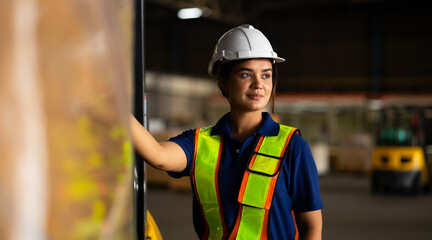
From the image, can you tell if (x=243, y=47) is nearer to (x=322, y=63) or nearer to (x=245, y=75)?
(x=245, y=75)

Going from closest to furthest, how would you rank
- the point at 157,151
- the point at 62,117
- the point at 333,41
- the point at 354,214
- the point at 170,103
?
the point at 62,117 < the point at 157,151 < the point at 354,214 < the point at 170,103 < the point at 333,41

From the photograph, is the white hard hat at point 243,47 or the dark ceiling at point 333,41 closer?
the white hard hat at point 243,47

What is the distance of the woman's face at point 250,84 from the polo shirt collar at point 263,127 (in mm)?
72

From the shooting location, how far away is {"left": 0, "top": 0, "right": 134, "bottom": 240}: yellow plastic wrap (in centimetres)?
53

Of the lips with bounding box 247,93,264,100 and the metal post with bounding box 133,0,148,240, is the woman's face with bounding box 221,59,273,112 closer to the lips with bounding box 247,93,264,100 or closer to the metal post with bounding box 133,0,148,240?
the lips with bounding box 247,93,264,100

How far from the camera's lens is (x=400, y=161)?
10531 mm

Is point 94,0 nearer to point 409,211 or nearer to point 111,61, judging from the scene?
point 111,61

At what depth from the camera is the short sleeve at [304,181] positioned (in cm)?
176

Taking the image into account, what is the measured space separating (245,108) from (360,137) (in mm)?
14683

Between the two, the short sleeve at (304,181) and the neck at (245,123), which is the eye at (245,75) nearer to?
the neck at (245,123)

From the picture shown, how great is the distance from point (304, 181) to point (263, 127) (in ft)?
0.88

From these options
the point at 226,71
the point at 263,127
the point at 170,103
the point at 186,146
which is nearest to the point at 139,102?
the point at 186,146

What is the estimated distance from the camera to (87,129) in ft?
1.92

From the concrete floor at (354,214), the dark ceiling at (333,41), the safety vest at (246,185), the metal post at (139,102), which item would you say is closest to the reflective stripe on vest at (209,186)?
the safety vest at (246,185)
